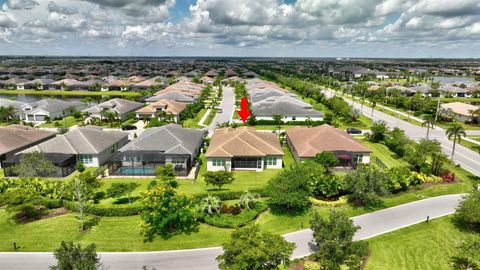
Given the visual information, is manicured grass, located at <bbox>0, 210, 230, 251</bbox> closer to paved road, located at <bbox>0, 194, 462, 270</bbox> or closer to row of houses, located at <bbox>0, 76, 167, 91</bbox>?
paved road, located at <bbox>0, 194, 462, 270</bbox>

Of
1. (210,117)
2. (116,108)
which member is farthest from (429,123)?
(116,108)

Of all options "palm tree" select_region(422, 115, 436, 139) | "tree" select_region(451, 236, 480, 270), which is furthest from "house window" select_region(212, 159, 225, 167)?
"palm tree" select_region(422, 115, 436, 139)

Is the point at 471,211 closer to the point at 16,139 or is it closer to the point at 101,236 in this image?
the point at 101,236

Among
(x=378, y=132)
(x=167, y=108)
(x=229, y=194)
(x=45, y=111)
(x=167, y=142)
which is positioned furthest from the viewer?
(x=167, y=108)

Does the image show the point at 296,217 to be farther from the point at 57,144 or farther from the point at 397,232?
the point at 57,144

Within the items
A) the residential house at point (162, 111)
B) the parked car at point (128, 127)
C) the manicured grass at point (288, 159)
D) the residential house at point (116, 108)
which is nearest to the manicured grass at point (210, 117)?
the residential house at point (162, 111)

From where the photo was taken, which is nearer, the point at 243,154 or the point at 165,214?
the point at 165,214
